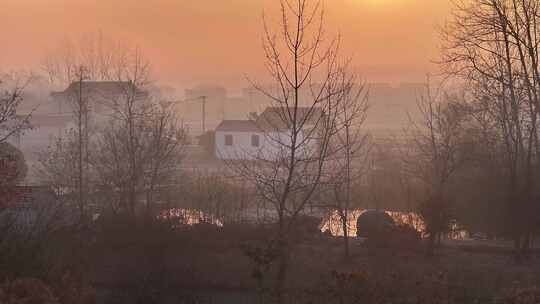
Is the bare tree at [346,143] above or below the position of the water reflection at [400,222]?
above

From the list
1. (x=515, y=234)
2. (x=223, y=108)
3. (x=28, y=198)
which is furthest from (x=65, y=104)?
(x=515, y=234)

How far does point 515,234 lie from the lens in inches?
537

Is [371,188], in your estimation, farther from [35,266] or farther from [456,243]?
[35,266]

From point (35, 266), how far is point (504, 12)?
31.2ft

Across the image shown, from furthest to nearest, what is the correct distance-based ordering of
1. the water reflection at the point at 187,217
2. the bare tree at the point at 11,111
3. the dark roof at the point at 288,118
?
the water reflection at the point at 187,217, the bare tree at the point at 11,111, the dark roof at the point at 288,118

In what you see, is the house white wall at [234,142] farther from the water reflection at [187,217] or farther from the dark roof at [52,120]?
the water reflection at [187,217]

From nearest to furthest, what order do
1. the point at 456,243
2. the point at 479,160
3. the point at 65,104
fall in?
1. the point at 456,243
2. the point at 479,160
3. the point at 65,104

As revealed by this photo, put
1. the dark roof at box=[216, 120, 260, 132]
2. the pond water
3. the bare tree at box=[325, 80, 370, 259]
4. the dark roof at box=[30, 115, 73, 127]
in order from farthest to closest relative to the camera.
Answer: the dark roof at box=[30, 115, 73, 127], the dark roof at box=[216, 120, 260, 132], the pond water, the bare tree at box=[325, 80, 370, 259]

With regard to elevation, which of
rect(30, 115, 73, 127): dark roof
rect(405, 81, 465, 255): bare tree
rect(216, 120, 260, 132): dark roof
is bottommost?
rect(405, 81, 465, 255): bare tree

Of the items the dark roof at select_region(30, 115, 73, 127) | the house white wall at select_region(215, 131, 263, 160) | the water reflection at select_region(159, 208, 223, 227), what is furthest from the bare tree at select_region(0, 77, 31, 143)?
the dark roof at select_region(30, 115, 73, 127)

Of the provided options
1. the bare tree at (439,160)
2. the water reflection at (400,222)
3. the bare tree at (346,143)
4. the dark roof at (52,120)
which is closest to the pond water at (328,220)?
the water reflection at (400,222)

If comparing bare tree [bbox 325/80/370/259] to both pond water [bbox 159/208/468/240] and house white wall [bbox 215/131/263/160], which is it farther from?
house white wall [bbox 215/131/263/160]

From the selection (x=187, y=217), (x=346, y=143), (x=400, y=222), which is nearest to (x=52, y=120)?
(x=187, y=217)

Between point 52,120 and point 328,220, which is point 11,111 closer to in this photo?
point 328,220
